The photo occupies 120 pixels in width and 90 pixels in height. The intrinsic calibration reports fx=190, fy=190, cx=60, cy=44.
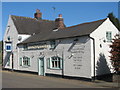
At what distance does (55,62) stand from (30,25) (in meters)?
13.7

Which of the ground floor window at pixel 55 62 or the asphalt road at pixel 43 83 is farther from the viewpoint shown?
the ground floor window at pixel 55 62

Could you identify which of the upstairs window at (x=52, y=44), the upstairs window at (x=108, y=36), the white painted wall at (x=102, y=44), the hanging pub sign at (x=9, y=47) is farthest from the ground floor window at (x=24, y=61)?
the upstairs window at (x=108, y=36)

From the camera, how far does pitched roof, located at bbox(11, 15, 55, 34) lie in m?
31.4

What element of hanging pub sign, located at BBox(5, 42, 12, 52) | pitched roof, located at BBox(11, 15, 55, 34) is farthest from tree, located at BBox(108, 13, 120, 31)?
hanging pub sign, located at BBox(5, 42, 12, 52)

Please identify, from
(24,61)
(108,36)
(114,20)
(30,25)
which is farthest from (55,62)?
(114,20)

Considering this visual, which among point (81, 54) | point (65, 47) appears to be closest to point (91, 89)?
point (81, 54)

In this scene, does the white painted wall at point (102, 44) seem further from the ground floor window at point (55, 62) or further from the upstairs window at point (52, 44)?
the upstairs window at point (52, 44)

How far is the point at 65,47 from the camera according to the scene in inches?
815

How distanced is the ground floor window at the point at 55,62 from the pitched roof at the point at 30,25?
10047 mm

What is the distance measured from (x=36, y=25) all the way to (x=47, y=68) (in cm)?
1344

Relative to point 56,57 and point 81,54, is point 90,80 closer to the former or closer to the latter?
point 81,54

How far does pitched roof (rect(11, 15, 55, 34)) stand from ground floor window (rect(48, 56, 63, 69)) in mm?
10047

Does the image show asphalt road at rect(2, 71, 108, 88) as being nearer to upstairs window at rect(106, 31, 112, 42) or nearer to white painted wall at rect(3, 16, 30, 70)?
upstairs window at rect(106, 31, 112, 42)

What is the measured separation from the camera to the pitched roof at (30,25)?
31.4 metres
